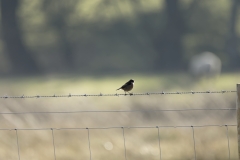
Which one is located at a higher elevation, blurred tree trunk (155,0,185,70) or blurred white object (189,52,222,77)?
blurred tree trunk (155,0,185,70)

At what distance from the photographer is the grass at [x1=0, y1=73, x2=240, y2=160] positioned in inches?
260

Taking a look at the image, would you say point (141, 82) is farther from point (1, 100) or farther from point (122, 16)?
point (1, 100)

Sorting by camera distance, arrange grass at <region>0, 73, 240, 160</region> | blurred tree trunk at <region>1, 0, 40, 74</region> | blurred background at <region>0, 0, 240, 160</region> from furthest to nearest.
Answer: blurred tree trunk at <region>1, 0, 40, 74</region>, blurred background at <region>0, 0, 240, 160</region>, grass at <region>0, 73, 240, 160</region>

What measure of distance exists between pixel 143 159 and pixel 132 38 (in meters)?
3.53

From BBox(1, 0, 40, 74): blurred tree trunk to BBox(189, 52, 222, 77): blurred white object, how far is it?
262 centimetres

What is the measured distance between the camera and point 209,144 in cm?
643

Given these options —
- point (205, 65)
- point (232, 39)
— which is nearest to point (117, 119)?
point (205, 65)

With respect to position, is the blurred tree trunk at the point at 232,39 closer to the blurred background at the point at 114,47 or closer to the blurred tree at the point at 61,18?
the blurred background at the point at 114,47

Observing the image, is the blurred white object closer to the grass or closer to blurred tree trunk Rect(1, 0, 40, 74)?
the grass

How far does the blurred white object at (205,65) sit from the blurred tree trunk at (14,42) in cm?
262

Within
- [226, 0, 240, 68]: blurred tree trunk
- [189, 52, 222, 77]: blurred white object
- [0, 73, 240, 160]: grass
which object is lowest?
[0, 73, 240, 160]: grass

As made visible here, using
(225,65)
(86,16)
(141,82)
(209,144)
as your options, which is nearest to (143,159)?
(209,144)

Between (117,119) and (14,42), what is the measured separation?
290 centimetres

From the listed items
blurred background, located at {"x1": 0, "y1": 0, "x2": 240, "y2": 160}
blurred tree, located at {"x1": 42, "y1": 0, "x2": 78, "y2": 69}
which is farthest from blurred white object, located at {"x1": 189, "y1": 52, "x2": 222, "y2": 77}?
blurred tree, located at {"x1": 42, "y1": 0, "x2": 78, "y2": 69}
